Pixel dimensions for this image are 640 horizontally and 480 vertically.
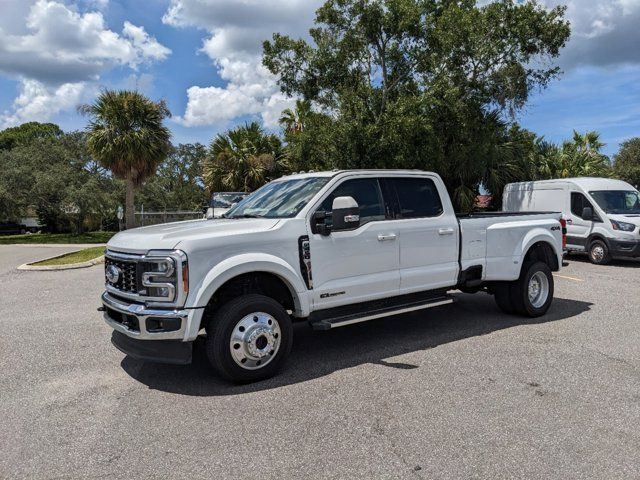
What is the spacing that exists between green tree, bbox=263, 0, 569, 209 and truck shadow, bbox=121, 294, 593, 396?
9176 millimetres

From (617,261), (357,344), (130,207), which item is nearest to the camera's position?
(357,344)

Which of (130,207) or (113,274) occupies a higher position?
(130,207)

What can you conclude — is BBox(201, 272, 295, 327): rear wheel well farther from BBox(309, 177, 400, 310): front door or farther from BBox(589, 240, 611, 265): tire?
BBox(589, 240, 611, 265): tire

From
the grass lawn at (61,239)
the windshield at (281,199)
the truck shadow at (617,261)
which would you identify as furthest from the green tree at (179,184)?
the windshield at (281,199)

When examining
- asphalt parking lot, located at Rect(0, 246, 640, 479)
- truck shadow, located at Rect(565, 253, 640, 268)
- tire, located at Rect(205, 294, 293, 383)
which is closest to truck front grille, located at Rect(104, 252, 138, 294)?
tire, located at Rect(205, 294, 293, 383)

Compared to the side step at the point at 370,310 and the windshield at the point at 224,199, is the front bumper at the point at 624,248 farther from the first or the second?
the windshield at the point at 224,199

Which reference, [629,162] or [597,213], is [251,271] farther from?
[629,162]

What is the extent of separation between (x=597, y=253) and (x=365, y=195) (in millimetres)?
10354

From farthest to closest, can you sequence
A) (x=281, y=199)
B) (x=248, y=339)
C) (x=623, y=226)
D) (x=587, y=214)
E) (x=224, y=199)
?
(x=224, y=199) → (x=587, y=214) → (x=623, y=226) → (x=281, y=199) → (x=248, y=339)

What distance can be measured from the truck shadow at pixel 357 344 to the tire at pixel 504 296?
13cm

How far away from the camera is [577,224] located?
46.2 feet

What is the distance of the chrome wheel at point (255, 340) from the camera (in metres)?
4.60

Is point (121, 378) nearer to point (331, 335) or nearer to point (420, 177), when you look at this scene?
point (331, 335)

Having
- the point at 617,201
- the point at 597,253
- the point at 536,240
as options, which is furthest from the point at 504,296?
the point at 617,201
